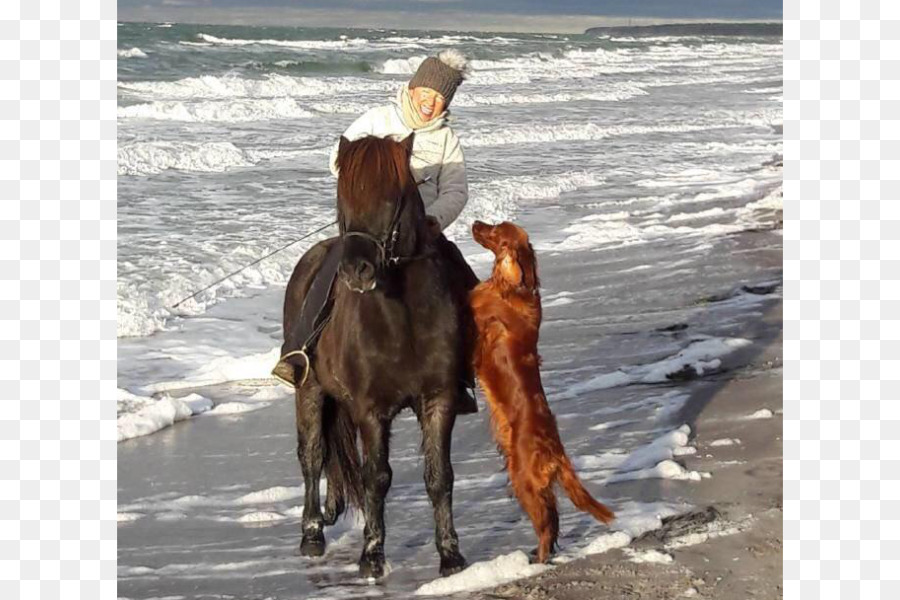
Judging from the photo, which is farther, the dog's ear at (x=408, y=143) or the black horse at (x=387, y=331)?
the dog's ear at (x=408, y=143)

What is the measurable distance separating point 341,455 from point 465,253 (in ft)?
26.2

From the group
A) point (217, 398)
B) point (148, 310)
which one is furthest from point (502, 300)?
point (148, 310)

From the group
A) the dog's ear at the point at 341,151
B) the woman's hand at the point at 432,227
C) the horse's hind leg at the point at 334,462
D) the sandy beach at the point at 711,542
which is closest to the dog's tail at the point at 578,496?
the sandy beach at the point at 711,542

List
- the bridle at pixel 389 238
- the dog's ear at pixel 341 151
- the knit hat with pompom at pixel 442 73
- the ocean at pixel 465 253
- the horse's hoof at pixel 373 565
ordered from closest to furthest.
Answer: the bridle at pixel 389 238 → the dog's ear at pixel 341 151 → the horse's hoof at pixel 373 565 → the knit hat with pompom at pixel 442 73 → the ocean at pixel 465 253

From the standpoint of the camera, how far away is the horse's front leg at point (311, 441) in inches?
274

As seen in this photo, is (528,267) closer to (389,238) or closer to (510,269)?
(510,269)

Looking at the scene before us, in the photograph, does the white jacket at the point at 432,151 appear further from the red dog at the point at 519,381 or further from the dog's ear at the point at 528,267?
the dog's ear at the point at 528,267

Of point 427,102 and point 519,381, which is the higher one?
point 427,102

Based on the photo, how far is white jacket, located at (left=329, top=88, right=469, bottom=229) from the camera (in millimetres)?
6590

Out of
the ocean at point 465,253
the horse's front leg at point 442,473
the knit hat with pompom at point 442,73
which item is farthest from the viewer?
the ocean at point 465,253

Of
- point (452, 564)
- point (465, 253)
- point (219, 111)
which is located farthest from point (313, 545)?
point (219, 111)

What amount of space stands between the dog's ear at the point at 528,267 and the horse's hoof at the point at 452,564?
52.4 inches

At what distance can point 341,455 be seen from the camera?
7.12m

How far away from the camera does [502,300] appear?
20.9 ft
